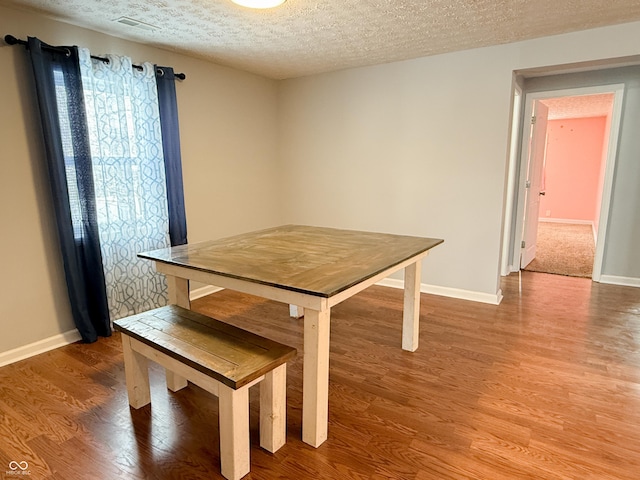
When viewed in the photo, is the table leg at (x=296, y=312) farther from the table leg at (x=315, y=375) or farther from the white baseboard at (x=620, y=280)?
the white baseboard at (x=620, y=280)

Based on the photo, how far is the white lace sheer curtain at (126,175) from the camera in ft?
9.32

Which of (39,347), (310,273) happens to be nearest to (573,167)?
(310,273)

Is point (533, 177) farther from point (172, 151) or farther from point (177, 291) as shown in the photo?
point (177, 291)

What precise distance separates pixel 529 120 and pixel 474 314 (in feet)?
7.86

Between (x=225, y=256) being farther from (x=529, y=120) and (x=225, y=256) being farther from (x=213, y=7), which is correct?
(x=529, y=120)

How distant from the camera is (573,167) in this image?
8.05 m

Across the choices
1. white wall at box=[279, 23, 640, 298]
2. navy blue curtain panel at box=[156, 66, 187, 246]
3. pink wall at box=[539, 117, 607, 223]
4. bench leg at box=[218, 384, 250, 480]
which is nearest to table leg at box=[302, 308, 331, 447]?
bench leg at box=[218, 384, 250, 480]

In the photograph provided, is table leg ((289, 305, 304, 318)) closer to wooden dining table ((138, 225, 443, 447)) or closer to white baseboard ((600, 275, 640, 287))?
wooden dining table ((138, 225, 443, 447))

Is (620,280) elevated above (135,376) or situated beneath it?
situated beneath

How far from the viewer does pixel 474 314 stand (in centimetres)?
334

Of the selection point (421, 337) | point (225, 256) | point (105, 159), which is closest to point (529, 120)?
point (421, 337)

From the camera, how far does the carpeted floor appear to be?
15.5 feet

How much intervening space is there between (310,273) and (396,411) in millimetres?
880

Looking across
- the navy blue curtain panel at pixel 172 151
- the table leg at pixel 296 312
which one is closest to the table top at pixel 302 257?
the table leg at pixel 296 312
